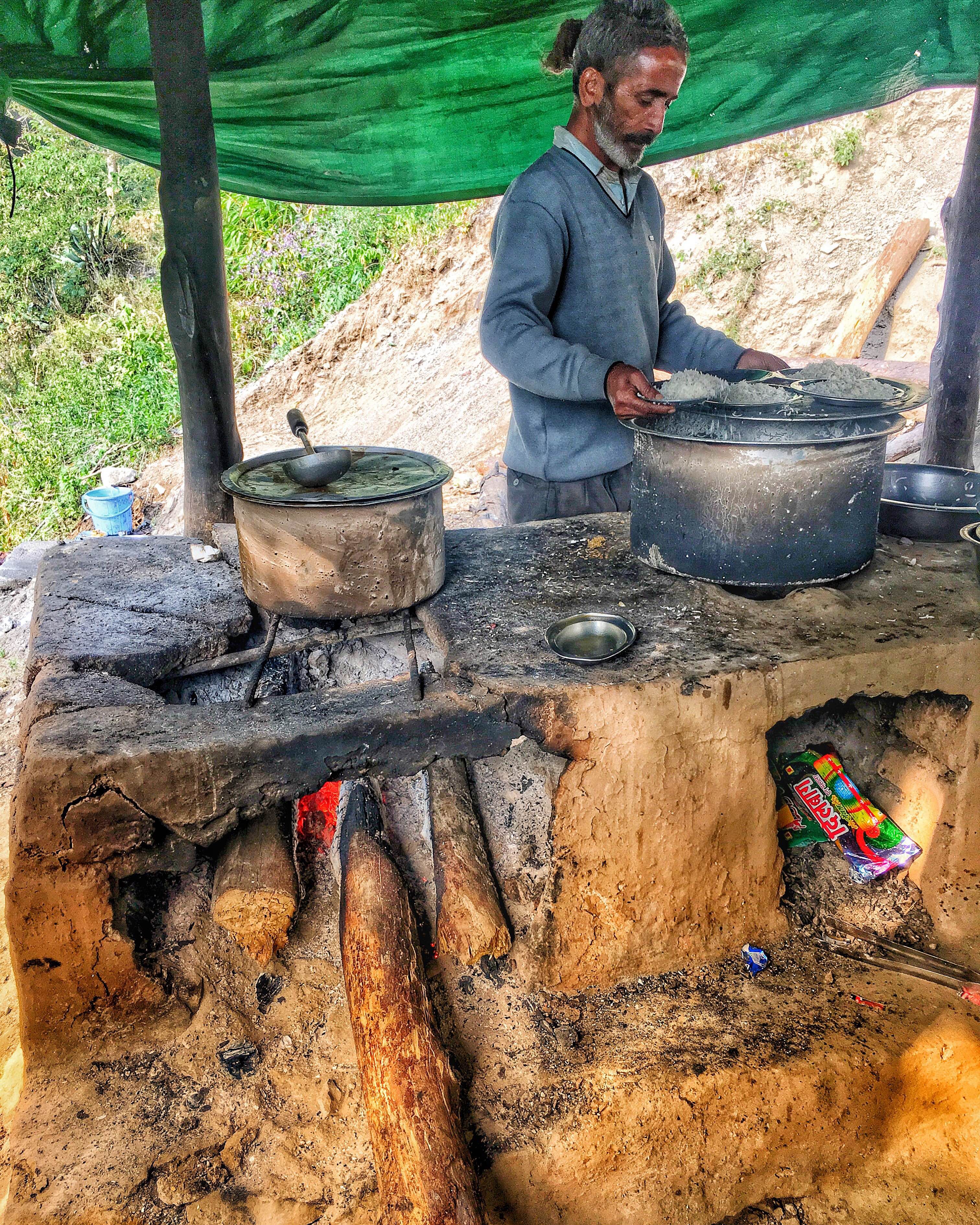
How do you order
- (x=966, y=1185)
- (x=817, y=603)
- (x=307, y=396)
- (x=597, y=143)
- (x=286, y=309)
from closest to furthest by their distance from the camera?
(x=966, y=1185), (x=817, y=603), (x=597, y=143), (x=307, y=396), (x=286, y=309)

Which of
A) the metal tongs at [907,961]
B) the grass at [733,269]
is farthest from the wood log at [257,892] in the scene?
the grass at [733,269]

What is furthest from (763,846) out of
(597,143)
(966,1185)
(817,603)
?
(597,143)

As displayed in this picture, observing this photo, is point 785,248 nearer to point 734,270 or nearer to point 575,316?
point 734,270

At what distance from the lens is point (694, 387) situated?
2441 millimetres

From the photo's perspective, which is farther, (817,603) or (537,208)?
(537,208)

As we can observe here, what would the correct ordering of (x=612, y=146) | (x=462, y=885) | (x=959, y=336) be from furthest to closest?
(x=959, y=336), (x=612, y=146), (x=462, y=885)

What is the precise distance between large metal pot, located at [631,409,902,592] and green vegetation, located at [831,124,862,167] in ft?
26.4

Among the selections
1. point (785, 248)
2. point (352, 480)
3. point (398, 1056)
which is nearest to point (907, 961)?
point (398, 1056)

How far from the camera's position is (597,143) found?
9.75ft

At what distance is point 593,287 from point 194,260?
165 centimetres

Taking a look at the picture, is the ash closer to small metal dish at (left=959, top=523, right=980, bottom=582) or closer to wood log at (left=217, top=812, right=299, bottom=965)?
small metal dish at (left=959, top=523, right=980, bottom=582)

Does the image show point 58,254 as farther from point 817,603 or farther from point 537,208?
point 817,603

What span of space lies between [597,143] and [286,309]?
31.8ft

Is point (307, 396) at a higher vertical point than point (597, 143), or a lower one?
lower
